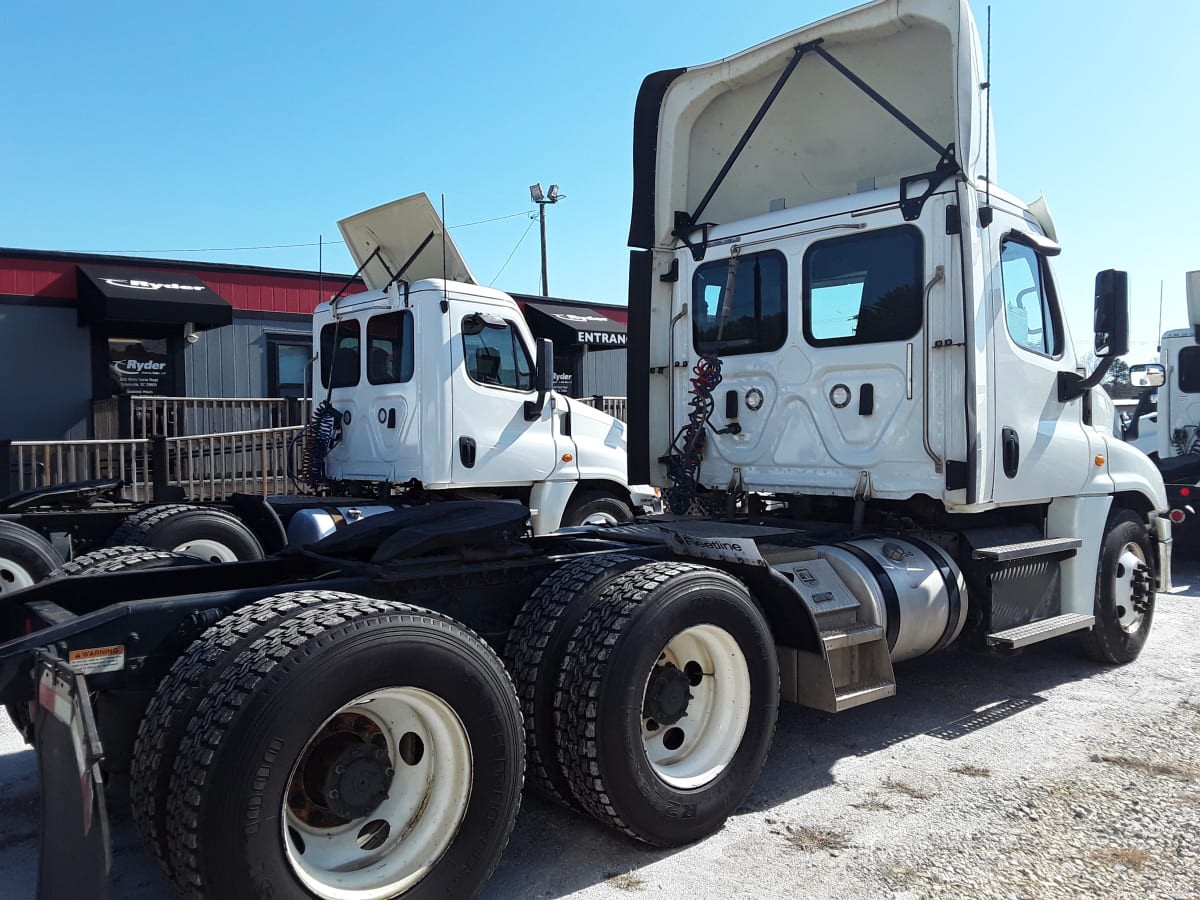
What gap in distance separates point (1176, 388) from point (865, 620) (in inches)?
372

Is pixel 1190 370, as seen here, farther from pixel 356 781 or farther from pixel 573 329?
pixel 356 781

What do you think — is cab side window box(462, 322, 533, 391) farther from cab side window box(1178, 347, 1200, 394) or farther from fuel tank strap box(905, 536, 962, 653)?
cab side window box(1178, 347, 1200, 394)

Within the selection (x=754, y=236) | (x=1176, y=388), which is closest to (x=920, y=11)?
(x=754, y=236)

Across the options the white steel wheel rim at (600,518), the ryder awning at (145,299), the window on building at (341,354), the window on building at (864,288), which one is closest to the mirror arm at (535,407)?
the white steel wheel rim at (600,518)

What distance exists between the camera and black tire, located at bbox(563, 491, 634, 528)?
845cm

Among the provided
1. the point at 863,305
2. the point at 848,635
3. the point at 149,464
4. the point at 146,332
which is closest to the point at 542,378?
the point at 863,305

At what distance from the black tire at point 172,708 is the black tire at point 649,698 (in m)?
1.13

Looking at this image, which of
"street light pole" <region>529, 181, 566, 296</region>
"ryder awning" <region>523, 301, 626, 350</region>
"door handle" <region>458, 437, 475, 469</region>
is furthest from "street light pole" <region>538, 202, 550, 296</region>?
"door handle" <region>458, 437, 475, 469</region>

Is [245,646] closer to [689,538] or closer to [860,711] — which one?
[689,538]

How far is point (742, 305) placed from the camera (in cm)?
593

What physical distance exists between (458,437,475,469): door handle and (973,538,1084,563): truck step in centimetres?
391

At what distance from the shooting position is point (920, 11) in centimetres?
511

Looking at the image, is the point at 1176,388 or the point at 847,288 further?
the point at 1176,388

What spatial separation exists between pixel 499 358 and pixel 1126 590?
16.3 ft
